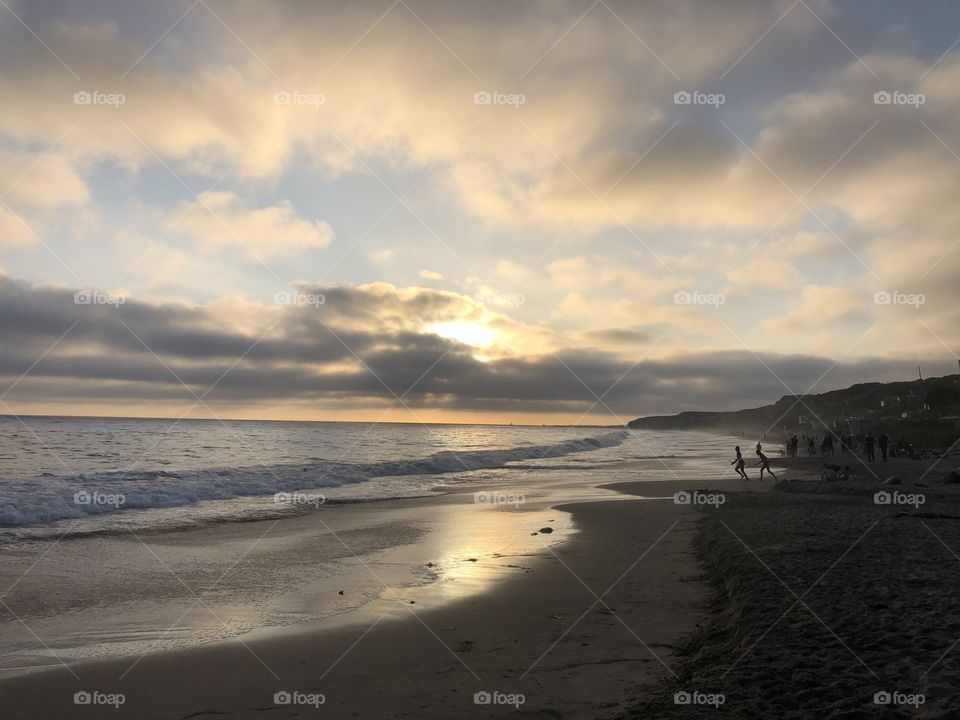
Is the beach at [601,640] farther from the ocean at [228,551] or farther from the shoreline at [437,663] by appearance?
the ocean at [228,551]

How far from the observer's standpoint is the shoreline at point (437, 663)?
6.04m

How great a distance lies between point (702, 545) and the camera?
14008 mm

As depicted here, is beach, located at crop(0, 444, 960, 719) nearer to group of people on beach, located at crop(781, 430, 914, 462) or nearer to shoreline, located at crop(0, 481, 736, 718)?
shoreline, located at crop(0, 481, 736, 718)

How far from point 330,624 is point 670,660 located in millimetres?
4755

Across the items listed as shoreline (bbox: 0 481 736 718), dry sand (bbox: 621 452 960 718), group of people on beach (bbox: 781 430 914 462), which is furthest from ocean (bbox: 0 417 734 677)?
group of people on beach (bbox: 781 430 914 462)

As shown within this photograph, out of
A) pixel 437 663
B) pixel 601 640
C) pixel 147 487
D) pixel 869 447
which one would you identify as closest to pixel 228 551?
pixel 437 663


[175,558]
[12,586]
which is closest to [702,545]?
[175,558]

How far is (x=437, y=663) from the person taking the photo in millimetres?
7156

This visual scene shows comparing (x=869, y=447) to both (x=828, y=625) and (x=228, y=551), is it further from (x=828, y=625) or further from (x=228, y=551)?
(x=228, y=551)

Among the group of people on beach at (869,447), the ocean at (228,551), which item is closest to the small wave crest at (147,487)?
the ocean at (228,551)

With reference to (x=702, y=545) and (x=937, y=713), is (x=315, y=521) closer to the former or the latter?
(x=702, y=545)

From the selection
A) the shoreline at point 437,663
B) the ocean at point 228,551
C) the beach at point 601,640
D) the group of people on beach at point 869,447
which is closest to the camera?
the beach at point 601,640

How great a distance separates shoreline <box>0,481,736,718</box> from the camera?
604 cm

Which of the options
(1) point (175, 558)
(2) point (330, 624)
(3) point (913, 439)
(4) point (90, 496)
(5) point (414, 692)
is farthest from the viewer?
(3) point (913, 439)
